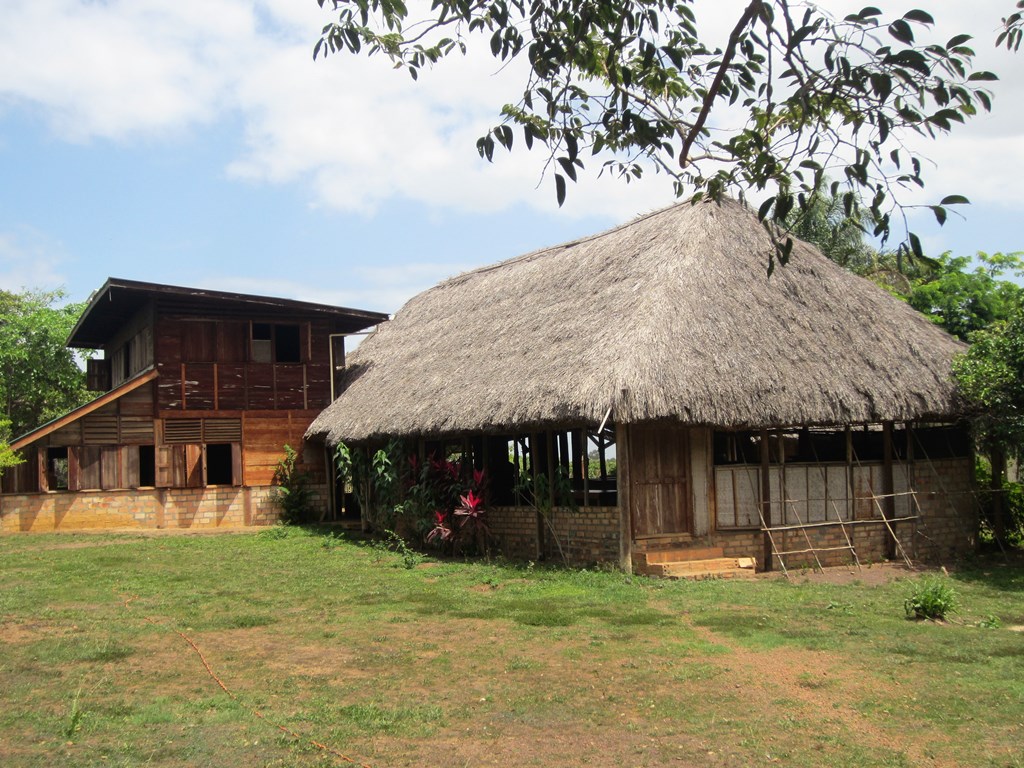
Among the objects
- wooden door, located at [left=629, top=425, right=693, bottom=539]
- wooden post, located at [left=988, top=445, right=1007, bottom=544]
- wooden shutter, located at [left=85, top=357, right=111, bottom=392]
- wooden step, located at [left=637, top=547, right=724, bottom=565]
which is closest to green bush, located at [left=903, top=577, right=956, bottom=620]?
wooden step, located at [left=637, top=547, right=724, bottom=565]

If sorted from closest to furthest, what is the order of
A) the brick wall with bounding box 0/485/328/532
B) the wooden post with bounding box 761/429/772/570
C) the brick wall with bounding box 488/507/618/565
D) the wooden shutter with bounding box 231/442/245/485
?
the brick wall with bounding box 488/507/618/565
the wooden post with bounding box 761/429/772/570
the brick wall with bounding box 0/485/328/532
the wooden shutter with bounding box 231/442/245/485

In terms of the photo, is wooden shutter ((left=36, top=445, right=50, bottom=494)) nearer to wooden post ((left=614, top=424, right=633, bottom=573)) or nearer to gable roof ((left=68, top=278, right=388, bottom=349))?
gable roof ((left=68, top=278, right=388, bottom=349))

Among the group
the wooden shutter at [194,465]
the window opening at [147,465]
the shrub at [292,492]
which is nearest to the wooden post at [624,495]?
the shrub at [292,492]

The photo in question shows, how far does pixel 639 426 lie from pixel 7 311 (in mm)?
25401

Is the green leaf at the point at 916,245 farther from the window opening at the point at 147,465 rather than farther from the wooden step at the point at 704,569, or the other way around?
the window opening at the point at 147,465

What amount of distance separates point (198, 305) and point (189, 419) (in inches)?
90.6

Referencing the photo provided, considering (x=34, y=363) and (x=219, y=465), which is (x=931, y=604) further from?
(x=34, y=363)

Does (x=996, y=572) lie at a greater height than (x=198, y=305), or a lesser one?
lesser

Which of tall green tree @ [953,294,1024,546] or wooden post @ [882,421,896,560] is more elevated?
tall green tree @ [953,294,1024,546]

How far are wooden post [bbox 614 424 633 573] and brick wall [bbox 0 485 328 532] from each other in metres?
10.0

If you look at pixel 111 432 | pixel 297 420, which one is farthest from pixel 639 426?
pixel 111 432

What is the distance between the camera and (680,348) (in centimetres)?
1188

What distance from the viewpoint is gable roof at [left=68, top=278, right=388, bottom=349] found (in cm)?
1870

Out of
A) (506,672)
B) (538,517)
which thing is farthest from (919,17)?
(538,517)
